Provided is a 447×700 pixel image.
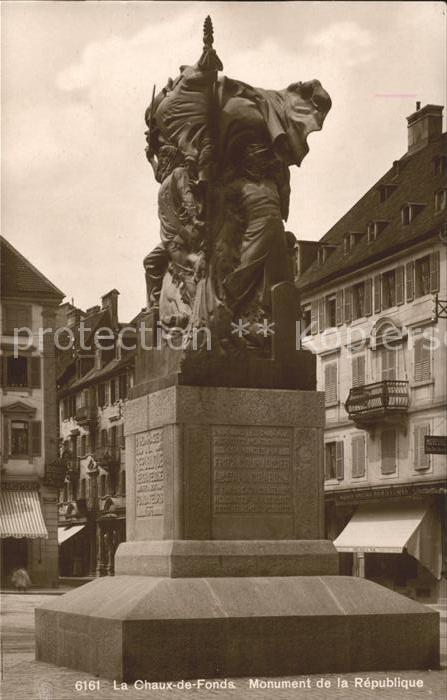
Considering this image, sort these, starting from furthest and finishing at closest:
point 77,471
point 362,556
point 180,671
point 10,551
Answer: point 77,471
point 10,551
point 362,556
point 180,671

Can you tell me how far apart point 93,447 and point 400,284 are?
35406mm

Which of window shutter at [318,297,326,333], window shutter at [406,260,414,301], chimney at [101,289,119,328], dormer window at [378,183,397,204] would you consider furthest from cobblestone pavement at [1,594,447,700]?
chimney at [101,289,119,328]

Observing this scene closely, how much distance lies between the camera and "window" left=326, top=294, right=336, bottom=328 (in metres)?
53.7

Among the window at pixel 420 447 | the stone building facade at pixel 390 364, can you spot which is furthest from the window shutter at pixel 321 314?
the window at pixel 420 447

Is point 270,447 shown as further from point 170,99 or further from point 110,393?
point 110,393

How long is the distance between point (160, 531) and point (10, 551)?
155 ft

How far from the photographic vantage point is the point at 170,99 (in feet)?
47.6

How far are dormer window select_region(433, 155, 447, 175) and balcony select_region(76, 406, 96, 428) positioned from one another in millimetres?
34342

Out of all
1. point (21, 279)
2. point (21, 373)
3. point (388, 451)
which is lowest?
point (388, 451)

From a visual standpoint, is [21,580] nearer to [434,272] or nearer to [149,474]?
[434,272]

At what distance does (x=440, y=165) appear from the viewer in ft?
159

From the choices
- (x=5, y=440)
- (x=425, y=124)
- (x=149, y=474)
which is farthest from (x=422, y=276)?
(x=149, y=474)

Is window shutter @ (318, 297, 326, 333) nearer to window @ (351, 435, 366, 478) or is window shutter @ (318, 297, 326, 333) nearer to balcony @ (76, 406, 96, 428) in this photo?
window @ (351, 435, 366, 478)

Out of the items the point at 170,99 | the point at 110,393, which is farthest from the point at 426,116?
the point at 170,99
